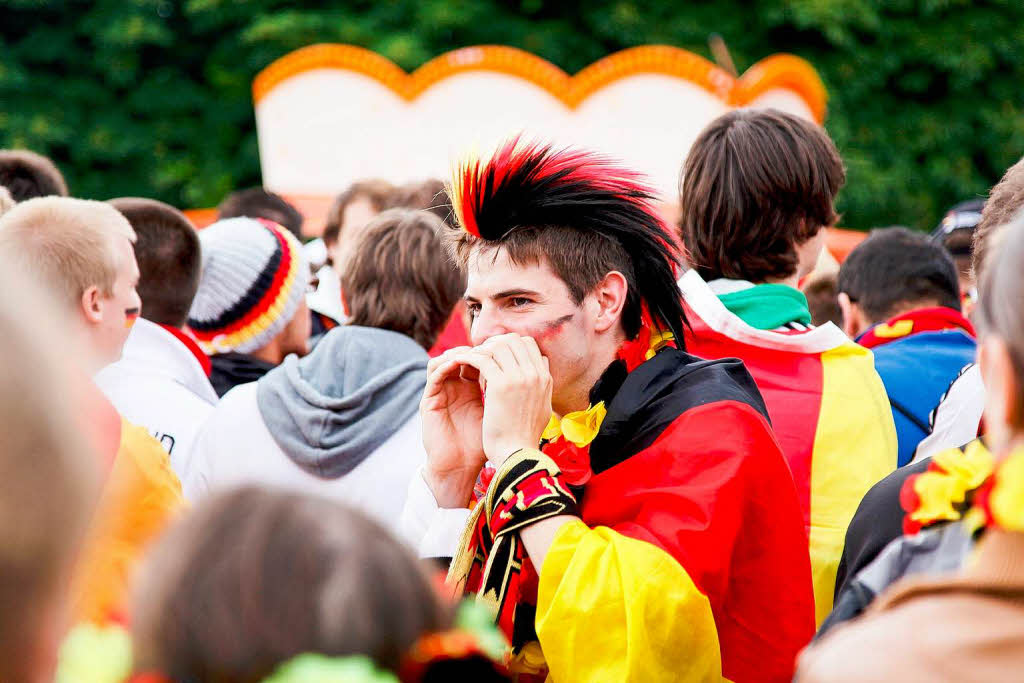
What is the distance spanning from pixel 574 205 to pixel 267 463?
1.39 m

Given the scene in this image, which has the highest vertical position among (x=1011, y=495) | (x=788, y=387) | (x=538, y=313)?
(x=1011, y=495)

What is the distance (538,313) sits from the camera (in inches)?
104

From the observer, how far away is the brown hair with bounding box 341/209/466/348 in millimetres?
3850

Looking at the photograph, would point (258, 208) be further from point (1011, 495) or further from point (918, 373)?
point (1011, 495)

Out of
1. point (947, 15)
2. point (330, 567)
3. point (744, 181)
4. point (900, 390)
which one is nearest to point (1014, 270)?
point (330, 567)

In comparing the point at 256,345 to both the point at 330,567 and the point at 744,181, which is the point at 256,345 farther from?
the point at 330,567

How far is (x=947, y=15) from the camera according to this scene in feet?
59.3

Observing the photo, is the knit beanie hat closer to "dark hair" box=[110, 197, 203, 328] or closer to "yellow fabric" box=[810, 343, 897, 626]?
"dark hair" box=[110, 197, 203, 328]

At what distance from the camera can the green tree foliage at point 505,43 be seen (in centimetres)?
1744

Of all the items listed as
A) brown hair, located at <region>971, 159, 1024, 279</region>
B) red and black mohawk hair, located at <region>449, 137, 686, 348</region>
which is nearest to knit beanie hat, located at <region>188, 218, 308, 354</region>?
red and black mohawk hair, located at <region>449, 137, 686, 348</region>

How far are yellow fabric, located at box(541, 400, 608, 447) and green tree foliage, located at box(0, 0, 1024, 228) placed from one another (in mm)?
15213

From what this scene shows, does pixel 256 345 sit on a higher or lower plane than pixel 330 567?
lower

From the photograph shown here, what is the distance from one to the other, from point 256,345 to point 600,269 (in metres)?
2.19

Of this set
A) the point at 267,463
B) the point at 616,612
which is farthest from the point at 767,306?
the point at 267,463
